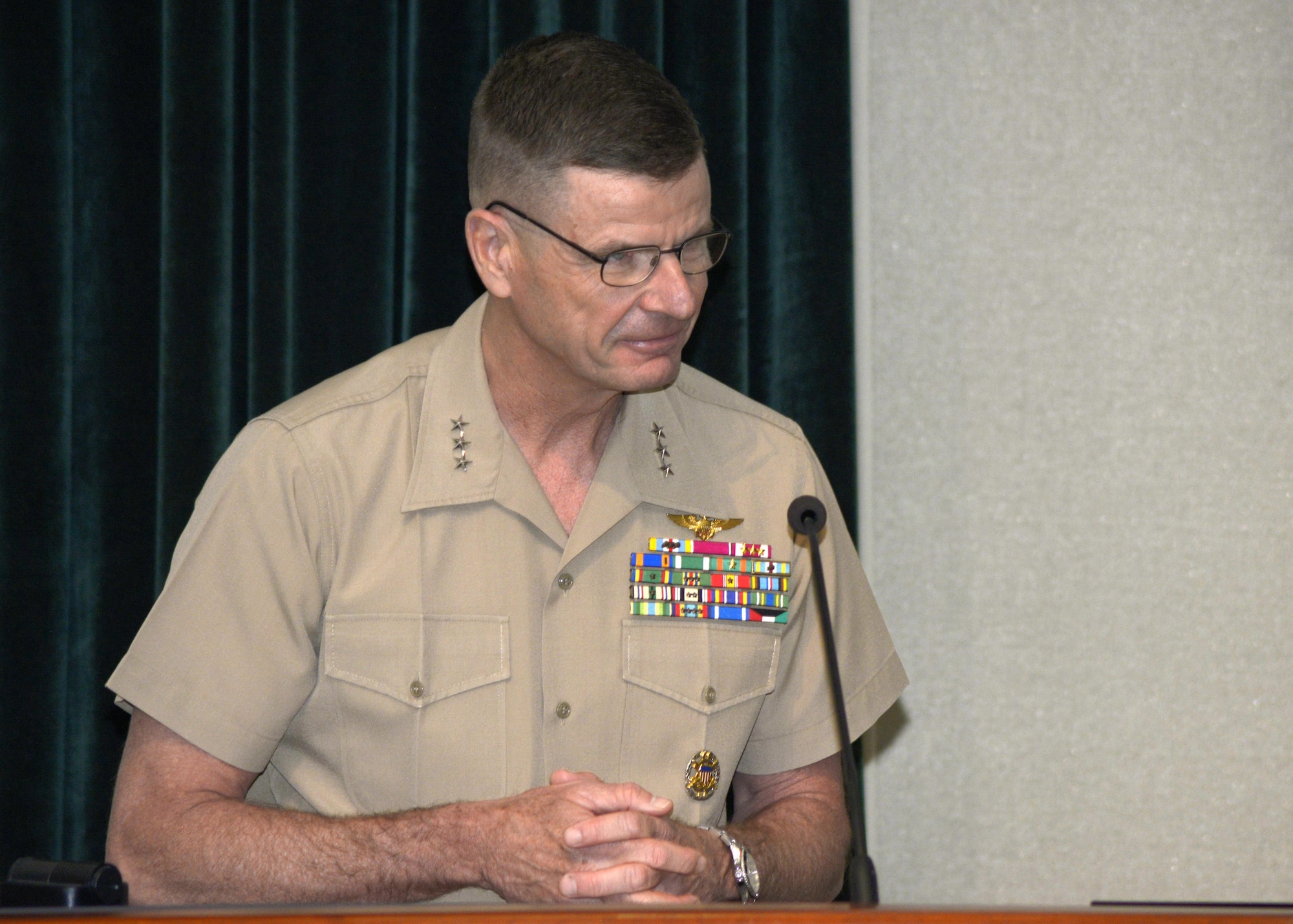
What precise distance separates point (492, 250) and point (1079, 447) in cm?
129

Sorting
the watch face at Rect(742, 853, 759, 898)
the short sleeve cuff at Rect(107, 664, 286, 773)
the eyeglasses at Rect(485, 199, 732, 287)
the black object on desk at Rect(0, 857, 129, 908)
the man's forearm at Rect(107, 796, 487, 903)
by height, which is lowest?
the watch face at Rect(742, 853, 759, 898)

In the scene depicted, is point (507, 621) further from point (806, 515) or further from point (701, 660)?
point (806, 515)

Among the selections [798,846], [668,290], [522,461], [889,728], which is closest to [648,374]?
[668,290]

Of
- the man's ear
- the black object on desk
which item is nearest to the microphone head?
the man's ear

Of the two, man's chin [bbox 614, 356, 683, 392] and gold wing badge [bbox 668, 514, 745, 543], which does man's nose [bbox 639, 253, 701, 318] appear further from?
gold wing badge [bbox 668, 514, 745, 543]

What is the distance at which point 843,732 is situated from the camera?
1413mm

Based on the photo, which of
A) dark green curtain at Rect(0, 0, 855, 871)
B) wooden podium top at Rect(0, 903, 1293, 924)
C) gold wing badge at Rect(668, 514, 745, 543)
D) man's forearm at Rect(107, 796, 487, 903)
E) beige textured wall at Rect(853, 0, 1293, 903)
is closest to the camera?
wooden podium top at Rect(0, 903, 1293, 924)

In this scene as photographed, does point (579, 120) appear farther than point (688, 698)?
No

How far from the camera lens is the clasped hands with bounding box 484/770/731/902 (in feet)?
4.92

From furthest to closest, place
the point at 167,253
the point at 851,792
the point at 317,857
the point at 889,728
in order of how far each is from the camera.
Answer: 1. the point at 889,728
2. the point at 167,253
3. the point at 317,857
4. the point at 851,792

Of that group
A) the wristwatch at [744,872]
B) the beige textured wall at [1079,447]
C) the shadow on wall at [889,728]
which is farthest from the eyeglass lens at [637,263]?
the shadow on wall at [889,728]

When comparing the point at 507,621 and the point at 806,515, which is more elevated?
the point at 806,515

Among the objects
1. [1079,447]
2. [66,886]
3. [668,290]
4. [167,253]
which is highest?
[167,253]

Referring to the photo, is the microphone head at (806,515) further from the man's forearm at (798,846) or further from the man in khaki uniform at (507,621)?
the man's forearm at (798,846)
